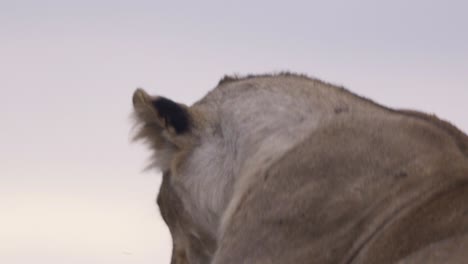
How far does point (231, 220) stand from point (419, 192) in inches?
29.1

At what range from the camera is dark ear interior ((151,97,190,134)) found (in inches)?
223

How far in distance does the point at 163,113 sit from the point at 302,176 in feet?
2.68

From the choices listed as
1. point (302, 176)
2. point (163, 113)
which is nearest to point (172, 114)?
point (163, 113)

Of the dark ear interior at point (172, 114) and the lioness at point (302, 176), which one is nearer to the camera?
the lioness at point (302, 176)

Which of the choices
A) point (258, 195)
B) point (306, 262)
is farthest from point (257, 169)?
point (306, 262)

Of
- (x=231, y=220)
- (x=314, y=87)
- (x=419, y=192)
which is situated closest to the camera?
(x=419, y=192)

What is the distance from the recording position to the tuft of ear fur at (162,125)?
18.6ft

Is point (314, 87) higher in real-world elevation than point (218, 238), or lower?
higher

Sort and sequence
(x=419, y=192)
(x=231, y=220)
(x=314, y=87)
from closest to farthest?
(x=419, y=192) → (x=231, y=220) → (x=314, y=87)

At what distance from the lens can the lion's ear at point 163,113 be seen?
566 cm

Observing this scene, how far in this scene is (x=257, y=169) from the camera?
5305mm

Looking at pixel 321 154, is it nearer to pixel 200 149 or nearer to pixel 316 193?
pixel 316 193

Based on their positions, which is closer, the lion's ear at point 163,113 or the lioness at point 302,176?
the lioness at point 302,176

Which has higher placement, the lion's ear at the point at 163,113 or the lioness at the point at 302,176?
the lion's ear at the point at 163,113
